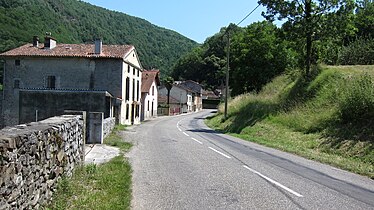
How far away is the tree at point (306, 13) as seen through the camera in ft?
93.4

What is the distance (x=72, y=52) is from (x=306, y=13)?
2493cm

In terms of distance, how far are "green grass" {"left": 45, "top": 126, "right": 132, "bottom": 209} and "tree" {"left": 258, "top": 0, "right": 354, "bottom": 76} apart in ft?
72.6

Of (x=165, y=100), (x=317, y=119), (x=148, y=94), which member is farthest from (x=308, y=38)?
(x=165, y=100)

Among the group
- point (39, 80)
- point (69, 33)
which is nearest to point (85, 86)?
point (39, 80)

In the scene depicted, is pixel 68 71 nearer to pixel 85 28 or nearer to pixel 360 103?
pixel 360 103

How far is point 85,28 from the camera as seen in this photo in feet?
410

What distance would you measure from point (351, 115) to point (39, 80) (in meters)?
33.8

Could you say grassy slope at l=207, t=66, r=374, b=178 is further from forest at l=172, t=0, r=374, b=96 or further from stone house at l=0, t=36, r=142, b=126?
stone house at l=0, t=36, r=142, b=126

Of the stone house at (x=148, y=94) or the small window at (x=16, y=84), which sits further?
the stone house at (x=148, y=94)

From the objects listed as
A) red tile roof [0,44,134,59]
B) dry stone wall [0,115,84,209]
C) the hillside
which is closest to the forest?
red tile roof [0,44,134,59]

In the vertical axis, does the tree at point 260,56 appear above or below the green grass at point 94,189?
above

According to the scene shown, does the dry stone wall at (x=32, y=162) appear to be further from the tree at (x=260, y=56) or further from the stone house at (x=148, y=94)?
the stone house at (x=148, y=94)

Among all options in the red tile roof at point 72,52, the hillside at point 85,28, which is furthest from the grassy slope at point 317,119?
the hillside at point 85,28

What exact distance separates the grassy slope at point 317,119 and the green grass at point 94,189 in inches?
280
